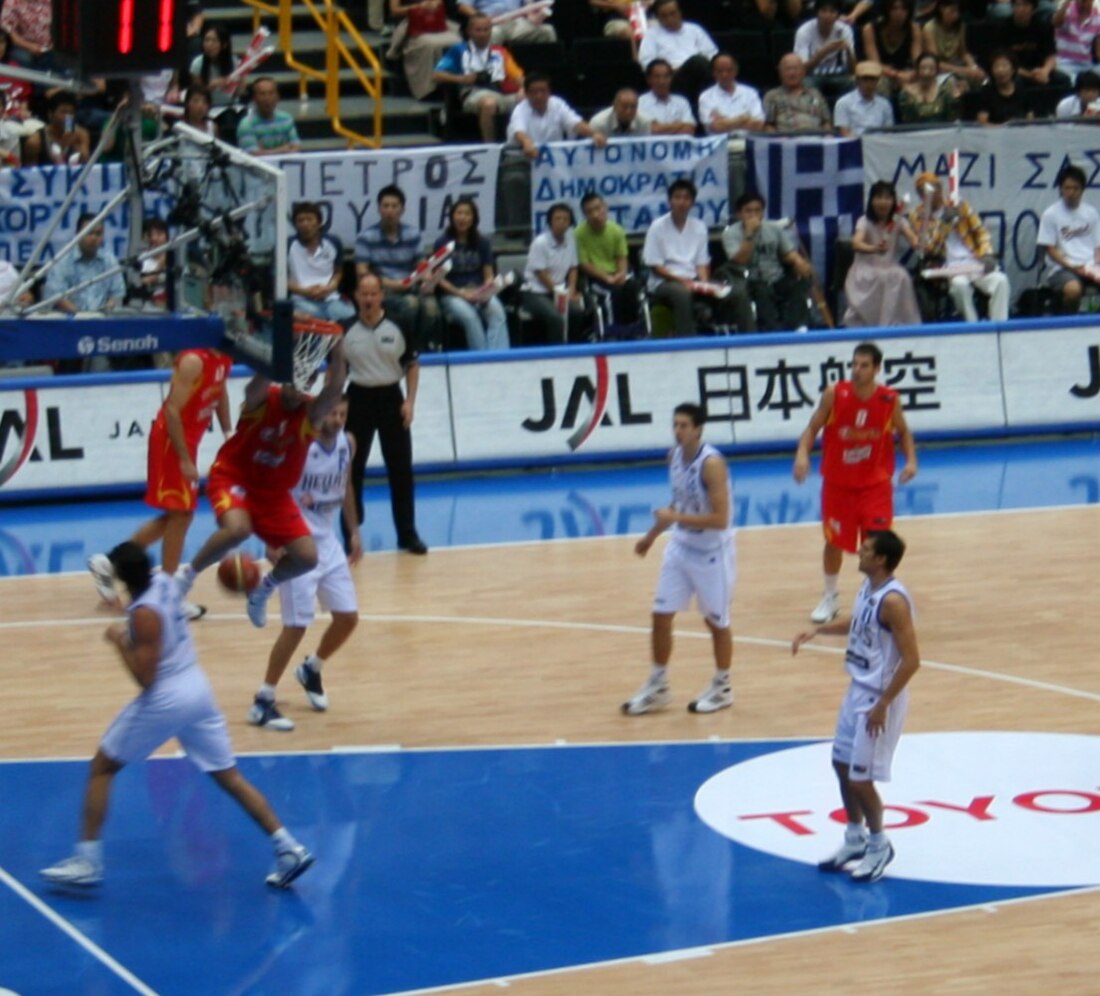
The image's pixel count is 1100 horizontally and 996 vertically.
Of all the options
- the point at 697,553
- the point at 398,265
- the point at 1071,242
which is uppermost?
the point at 398,265

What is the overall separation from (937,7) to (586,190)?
5645 millimetres

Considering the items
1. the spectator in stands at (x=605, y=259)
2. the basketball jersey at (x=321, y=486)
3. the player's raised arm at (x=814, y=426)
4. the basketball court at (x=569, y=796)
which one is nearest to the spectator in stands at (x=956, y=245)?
the spectator in stands at (x=605, y=259)

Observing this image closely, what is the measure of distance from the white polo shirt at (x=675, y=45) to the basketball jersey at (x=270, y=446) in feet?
41.0

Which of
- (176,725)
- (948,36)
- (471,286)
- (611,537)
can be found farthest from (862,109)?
(176,725)

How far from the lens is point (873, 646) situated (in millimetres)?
9531

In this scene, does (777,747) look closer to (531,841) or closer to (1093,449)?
(531,841)

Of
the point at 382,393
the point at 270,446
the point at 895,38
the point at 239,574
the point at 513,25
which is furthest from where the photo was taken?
the point at 895,38

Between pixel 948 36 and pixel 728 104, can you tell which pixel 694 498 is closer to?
pixel 728 104

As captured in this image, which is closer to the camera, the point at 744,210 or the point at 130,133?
the point at 130,133

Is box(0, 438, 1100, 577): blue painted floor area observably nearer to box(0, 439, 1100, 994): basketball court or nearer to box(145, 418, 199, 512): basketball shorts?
box(0, 439, 1100, 994): basketball court

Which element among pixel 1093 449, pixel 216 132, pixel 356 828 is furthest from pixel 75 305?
pixel 1093 449

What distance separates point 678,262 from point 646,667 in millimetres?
8517

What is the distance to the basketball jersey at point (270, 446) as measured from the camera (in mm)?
11812

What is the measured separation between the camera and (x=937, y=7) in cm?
2483
